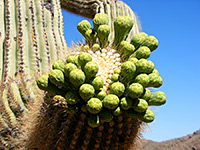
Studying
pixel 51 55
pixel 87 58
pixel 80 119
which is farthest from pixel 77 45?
pixel 51 55

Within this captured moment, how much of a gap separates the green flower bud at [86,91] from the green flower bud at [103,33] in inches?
15.9

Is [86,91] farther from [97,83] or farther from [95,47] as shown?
[95,47]

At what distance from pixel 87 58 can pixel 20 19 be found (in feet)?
3.97

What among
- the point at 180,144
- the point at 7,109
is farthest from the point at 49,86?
the point at 180,144

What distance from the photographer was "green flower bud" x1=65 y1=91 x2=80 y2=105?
121 cm

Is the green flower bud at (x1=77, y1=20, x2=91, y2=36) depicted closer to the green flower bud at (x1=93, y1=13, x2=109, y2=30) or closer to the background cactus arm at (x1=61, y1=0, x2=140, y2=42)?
the green flower bud at (x1=93, y1=13, x2=109, y2=30)

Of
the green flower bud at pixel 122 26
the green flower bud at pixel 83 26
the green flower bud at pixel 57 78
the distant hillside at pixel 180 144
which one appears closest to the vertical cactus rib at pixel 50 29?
the green flower bud at pixel 83 26

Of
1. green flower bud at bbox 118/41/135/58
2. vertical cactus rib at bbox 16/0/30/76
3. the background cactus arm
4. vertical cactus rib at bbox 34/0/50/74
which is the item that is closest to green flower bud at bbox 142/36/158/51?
green flower bud at bbox 118/41/135/58

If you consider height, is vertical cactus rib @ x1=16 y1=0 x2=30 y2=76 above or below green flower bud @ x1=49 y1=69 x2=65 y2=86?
above

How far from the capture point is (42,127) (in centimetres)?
141

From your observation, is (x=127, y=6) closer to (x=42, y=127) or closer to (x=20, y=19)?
(x=20, y=19)

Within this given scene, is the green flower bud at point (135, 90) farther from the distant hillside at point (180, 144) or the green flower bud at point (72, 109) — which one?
the distant hillside at point (180, 144)

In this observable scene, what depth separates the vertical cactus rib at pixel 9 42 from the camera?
2035 millimetres

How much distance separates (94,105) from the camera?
3.80 ft
